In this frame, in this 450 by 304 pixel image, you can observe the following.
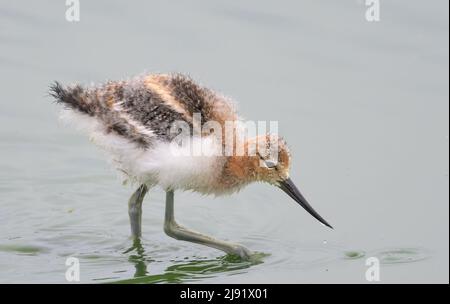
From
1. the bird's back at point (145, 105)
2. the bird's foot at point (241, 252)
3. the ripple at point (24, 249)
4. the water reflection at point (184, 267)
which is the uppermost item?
the bird's back at point (145, 105)

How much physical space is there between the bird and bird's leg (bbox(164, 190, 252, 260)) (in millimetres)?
62

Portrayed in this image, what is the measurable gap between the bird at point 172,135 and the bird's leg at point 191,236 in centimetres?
6

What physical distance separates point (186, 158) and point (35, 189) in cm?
215

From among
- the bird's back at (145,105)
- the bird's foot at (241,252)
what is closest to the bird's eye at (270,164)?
the bird's back at (145,105)

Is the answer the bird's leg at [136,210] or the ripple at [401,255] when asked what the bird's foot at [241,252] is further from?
the ripple at [401,255]

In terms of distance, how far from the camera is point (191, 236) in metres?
7.62

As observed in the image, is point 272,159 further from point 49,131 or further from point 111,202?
point 49,131

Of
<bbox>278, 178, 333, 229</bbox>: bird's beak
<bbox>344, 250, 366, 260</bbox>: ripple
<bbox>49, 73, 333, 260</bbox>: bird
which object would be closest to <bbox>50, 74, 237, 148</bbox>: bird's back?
<bbox>49, 73, 333, 260</bbox>: bird

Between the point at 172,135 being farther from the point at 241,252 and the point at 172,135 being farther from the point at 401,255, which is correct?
the point at 401,255

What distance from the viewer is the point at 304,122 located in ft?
32.5

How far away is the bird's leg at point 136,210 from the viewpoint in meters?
7.86

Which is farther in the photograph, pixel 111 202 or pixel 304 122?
pixel 304 122

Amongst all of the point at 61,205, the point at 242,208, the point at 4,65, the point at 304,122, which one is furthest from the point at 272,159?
the point at 4,65

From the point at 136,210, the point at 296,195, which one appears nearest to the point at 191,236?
the point at 136,210
